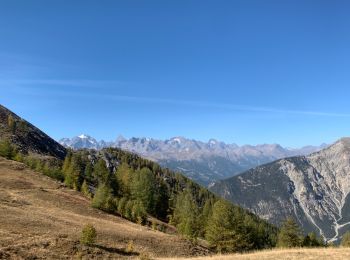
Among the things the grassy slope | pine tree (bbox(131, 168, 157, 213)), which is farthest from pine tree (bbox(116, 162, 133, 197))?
the grassy slope

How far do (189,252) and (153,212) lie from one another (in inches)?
2926

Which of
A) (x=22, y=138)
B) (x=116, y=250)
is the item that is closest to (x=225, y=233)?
(x=116, y=250)

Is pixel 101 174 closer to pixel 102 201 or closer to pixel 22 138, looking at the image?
pixel 102 201

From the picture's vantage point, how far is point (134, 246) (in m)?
52.2

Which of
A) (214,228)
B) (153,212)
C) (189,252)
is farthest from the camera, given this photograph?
(153,212)

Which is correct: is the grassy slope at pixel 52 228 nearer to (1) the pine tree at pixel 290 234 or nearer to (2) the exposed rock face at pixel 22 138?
(1) the pine tree at pixel 290 234

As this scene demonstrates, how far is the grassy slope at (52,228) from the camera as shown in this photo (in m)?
38.1

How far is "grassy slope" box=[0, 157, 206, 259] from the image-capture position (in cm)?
3809

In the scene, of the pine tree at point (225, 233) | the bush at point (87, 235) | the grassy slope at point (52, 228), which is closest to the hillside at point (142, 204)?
the pine tree at point (225, 233)

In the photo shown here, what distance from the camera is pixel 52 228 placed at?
4809 cm

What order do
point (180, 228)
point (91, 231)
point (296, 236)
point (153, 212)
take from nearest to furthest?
1. point (91, 231)
2. point (180, 228)
3. point (296, 236)
4. point (153, 212)

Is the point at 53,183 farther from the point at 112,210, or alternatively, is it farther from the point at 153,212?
the point at 153,212

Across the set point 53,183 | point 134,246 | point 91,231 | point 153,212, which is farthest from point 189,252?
point 153,212

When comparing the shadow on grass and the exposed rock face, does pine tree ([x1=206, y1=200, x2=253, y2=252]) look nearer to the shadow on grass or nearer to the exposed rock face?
the shadow on grass
